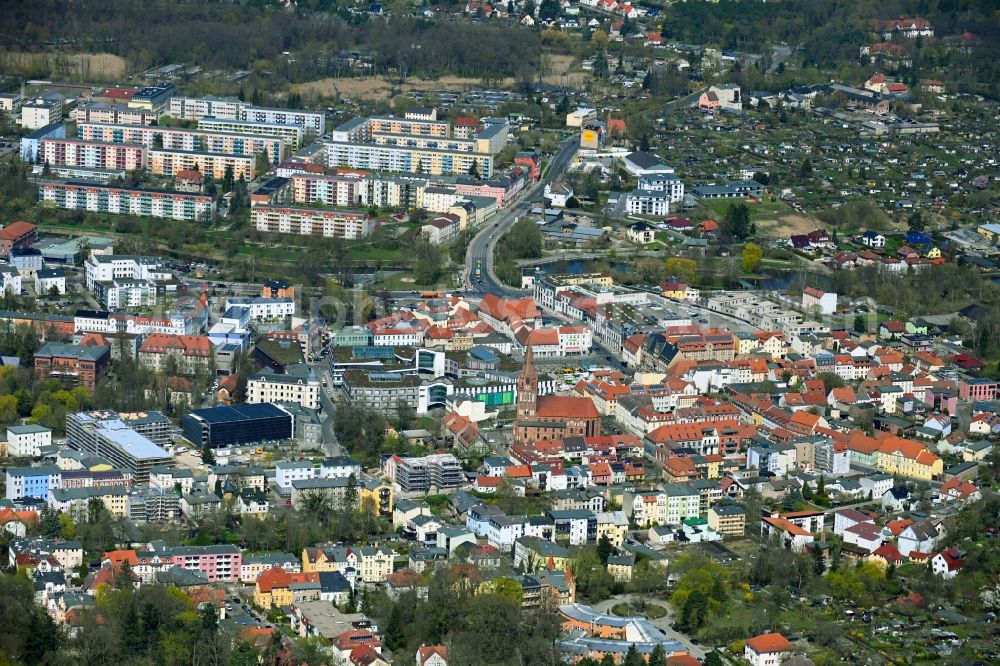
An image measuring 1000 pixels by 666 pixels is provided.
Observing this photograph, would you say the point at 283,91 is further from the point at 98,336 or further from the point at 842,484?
the point at 842,484

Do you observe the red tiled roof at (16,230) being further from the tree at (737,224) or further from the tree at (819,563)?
the tree at (819,563)

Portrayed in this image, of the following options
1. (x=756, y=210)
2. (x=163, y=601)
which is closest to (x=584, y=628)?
(x=163, y=601)

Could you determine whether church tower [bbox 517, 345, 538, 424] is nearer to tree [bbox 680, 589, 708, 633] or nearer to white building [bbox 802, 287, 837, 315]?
tree [bbox 680, 589, 708, 633]

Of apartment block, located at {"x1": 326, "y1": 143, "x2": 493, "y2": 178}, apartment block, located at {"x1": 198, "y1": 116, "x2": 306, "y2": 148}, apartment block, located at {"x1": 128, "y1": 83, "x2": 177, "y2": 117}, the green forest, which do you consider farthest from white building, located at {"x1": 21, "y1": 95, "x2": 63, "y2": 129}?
apartment block, located at {"x1": 326, "y1": 143, "x2": 493, "y2": 178}

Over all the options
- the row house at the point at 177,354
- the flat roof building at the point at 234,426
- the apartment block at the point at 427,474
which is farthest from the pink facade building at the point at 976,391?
the row house at the point at 177,354

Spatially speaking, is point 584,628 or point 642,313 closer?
point 584,628

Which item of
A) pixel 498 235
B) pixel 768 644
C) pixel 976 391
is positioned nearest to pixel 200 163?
pixel 498 235
